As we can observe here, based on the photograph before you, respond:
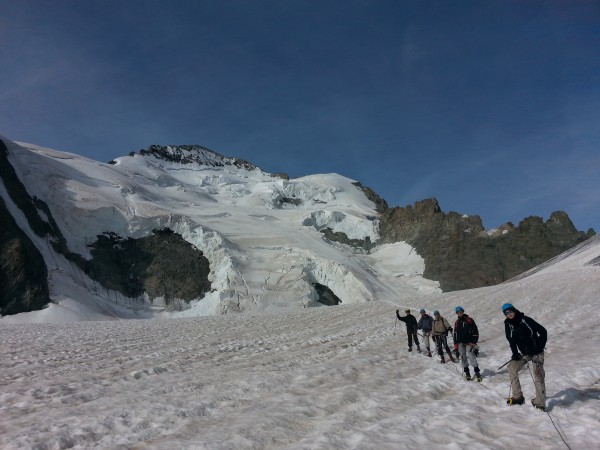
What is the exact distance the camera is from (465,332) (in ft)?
34.8

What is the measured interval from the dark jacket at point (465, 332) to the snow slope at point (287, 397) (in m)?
0.89

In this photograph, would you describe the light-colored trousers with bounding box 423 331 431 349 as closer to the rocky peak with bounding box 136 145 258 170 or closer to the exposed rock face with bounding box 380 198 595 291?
the exposed rock face with bounding box 380 198 595 291

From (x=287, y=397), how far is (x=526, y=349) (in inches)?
171

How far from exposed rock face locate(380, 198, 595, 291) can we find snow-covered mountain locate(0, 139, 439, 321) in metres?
3.00

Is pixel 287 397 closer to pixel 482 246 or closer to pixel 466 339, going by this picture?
pixel 466 339

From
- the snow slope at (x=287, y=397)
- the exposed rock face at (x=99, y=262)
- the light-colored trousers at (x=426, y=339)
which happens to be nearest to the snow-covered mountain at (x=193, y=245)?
the exposed rock face at (x=99, y=262)

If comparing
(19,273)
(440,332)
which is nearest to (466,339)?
(440,332)

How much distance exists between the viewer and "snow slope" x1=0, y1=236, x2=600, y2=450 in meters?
6.42

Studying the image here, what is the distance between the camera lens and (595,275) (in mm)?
35656

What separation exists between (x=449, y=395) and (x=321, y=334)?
1105 cm

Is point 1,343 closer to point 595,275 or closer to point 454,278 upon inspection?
point 595,275

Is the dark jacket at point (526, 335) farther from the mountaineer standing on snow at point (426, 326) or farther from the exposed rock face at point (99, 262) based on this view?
the exposed rock face at point (99, 262)

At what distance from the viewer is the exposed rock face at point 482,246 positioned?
68750 mm

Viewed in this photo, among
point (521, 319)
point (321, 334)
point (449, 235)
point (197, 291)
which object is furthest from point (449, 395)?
point (449, 235)
